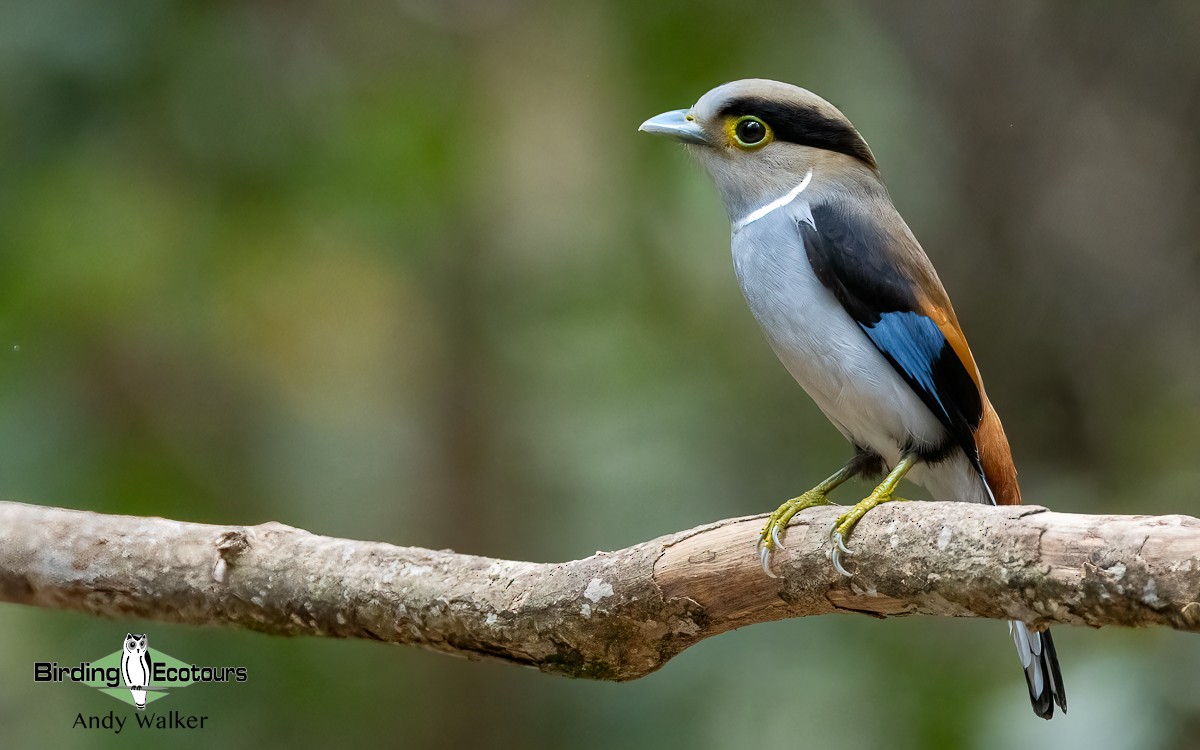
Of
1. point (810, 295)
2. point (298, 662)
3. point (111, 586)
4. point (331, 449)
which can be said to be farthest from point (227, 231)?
point (810, 295)

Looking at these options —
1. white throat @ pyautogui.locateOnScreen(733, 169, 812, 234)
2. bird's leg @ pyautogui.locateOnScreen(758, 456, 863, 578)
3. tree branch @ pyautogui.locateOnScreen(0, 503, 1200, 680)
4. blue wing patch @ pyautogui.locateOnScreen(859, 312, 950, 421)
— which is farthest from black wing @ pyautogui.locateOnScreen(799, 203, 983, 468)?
tree branch @ pyautogui.locateOnScreen(0, 503, 1200, 680)

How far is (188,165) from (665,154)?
5.87ft

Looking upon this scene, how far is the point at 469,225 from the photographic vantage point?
464cm

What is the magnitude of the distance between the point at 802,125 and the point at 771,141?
85 millimetres

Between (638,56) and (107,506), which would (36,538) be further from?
(638,56)

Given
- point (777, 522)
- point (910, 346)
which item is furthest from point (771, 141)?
point (777, 522)

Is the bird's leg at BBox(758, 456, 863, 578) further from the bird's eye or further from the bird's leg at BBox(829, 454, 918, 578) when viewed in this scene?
the bird's eye

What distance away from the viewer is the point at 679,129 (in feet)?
9.64

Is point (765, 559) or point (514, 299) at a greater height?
point (514, 299)

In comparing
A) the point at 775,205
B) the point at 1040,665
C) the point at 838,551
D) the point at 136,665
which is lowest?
the point at 1040,665

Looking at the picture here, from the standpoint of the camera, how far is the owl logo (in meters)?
3.16

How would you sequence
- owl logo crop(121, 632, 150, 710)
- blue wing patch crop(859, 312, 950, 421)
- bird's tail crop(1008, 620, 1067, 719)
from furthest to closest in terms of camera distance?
owl logo crop(121, 632, 150, 710) < bird's tail crop(1008, 620, 1067, 719) < blue wing patch crop(859, 312, 950, 421)

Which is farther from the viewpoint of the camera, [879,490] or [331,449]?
[331,449]

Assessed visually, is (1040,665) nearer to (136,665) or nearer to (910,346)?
(910,346)
